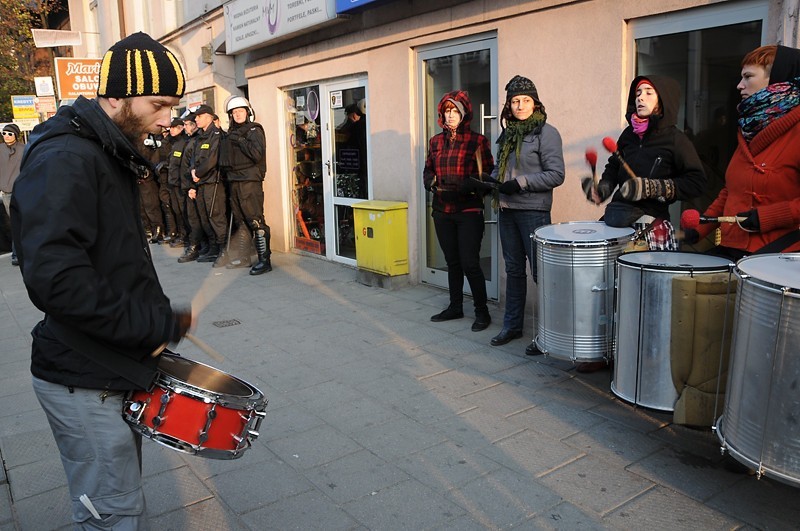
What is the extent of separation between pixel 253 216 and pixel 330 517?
21.5 ft

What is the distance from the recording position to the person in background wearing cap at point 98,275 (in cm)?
186

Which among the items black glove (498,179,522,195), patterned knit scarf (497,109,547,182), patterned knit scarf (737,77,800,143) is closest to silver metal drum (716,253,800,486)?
patterned knit scarf (737,77,800,143)

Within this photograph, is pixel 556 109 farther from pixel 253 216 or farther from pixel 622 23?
pixel 253 216

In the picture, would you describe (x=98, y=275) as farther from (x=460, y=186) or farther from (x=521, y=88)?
(x=460, y=186)

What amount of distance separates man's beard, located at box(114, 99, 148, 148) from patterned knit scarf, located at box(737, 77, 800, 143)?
296 centimetres

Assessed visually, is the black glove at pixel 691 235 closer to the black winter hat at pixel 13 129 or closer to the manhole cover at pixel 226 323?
the manhole cover at pixel 226 323

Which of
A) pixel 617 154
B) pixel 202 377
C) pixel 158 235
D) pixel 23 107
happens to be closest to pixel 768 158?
pixel 617 154

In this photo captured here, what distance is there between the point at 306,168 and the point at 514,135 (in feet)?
17.6

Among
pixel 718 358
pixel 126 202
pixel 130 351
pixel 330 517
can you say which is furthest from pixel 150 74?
pixel 718 358

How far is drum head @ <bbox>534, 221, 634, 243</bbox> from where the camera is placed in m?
4.04

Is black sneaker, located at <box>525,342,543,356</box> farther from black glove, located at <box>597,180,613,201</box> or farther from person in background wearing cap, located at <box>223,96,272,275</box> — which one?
person in background wearing cap, located at <box>223,96,272,275</box>

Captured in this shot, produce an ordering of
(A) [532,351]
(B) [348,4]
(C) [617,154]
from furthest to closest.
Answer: (B) [348,4], (A) [532,351], (C) [617,154]

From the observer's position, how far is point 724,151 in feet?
16.0

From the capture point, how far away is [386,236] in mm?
7523
